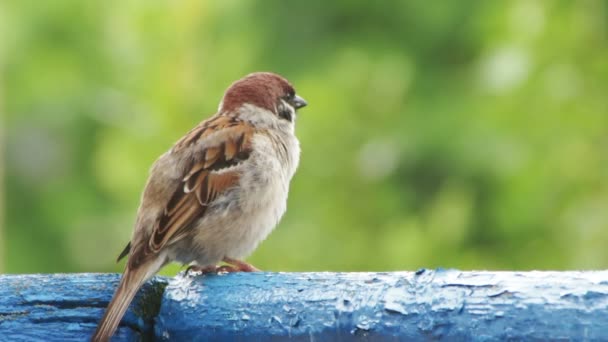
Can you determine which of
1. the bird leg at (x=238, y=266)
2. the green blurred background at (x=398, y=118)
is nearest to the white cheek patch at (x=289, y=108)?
the green blurred background at (x=398, y=118)

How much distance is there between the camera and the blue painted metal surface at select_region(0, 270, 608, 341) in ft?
5.09

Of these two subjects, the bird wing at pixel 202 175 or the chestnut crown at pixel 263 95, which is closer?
the bird wing at pixel 202 175

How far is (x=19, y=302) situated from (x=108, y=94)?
3721 millimetres

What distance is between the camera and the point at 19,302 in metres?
1.92

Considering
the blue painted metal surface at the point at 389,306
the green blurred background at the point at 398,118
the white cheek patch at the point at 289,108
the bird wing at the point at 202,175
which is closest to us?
the blue painted metal surface at the point at 389,306

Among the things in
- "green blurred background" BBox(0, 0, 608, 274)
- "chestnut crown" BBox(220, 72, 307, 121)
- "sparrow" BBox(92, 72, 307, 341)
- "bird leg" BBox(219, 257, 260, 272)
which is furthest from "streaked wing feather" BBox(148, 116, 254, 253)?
"green blurred background" BBox(0, 0, 608, 274)

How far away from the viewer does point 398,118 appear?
4.90m

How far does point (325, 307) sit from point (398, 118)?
317 cm

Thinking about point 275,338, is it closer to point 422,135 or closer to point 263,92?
point 263,92

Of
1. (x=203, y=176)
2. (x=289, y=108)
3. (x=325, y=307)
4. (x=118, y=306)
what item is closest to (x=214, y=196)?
(x=203, y=176)

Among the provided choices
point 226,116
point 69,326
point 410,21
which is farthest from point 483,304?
point 410,21

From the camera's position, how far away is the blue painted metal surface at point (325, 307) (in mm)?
1551

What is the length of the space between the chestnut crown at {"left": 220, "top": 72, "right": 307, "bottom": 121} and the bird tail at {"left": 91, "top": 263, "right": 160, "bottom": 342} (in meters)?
1.72

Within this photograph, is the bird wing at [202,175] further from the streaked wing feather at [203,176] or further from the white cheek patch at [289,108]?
the white cheek patch at [289,108]
